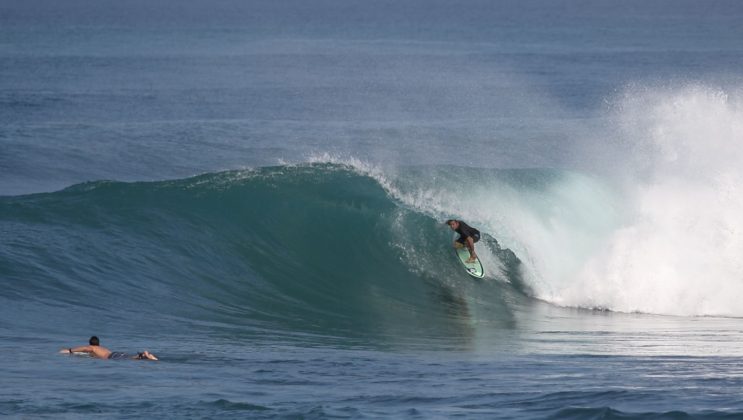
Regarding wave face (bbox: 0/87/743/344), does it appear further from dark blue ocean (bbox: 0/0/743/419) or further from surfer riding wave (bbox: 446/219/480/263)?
surfer riding wave (bbox: 446/219/480/263)

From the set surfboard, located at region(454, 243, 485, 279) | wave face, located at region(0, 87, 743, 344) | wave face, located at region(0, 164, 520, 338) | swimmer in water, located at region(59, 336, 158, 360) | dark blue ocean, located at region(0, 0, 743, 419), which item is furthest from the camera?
surfboard, located at region(454, 243, 485, 279)

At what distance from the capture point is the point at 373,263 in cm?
1948

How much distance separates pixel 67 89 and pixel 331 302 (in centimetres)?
3673

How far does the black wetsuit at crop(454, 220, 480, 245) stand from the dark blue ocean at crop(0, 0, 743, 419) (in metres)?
0.67

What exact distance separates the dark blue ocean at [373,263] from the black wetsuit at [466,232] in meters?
0.67

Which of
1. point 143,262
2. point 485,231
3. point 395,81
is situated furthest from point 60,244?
point 395,81

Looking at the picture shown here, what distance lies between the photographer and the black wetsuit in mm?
18253

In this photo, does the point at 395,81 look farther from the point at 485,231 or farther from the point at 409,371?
the point at 409,371

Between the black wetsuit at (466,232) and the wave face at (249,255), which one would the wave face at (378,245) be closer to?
the wave face at (249,255)

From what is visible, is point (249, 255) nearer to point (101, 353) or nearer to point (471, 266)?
point (471, 266)

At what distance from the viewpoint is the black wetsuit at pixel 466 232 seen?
18253 mm

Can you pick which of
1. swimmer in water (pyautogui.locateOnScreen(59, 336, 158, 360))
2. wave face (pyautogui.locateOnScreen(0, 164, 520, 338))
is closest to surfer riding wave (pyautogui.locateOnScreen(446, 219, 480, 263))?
wave face (pyautogui.locateOnScreen(0, 164, 520, 338))

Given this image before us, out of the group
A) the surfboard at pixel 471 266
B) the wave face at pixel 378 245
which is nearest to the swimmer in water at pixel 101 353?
the wave face at pixel 378 245

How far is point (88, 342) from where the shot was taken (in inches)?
550
